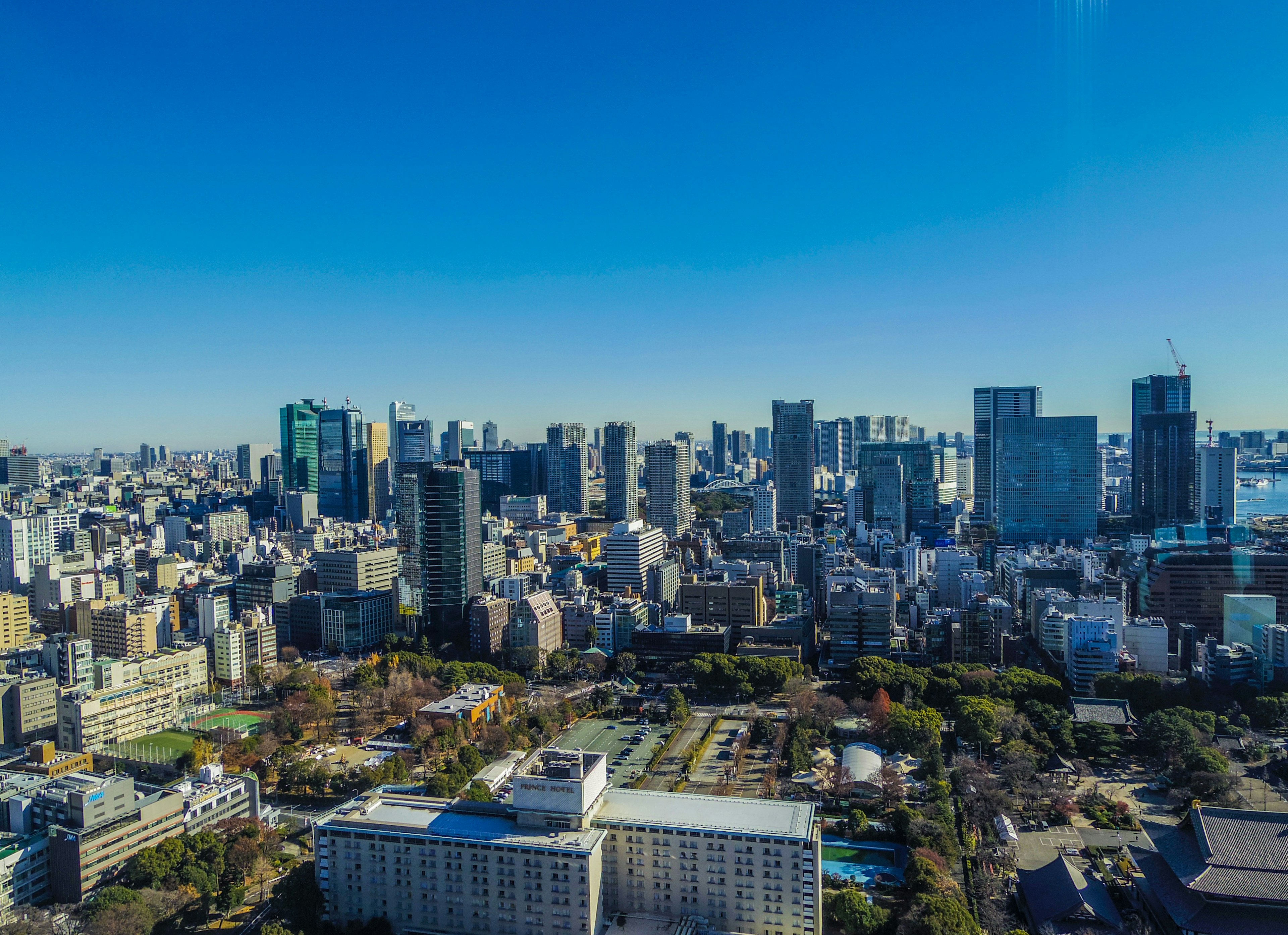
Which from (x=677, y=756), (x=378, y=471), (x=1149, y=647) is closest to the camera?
(x=677, y=756)

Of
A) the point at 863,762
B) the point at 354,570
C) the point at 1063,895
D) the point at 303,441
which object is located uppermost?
the point at 303,441

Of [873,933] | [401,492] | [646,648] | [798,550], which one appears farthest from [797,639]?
[401,492]

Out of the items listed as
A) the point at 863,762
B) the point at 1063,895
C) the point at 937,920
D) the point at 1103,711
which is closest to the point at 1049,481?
the point at 1103,711

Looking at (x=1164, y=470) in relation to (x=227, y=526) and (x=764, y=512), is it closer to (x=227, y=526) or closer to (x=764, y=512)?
(x=764, y=512)

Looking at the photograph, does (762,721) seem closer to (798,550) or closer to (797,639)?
(797,639)

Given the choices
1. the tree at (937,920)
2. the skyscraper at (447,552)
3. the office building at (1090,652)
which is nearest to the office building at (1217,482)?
the office building at (1090,652)

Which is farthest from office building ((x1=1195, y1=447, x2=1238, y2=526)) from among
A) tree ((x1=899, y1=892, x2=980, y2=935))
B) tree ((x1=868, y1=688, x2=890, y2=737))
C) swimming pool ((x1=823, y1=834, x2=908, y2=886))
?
tree ((x1=899, y1=892, x2=980, y2=935))

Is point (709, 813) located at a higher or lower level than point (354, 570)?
lower
